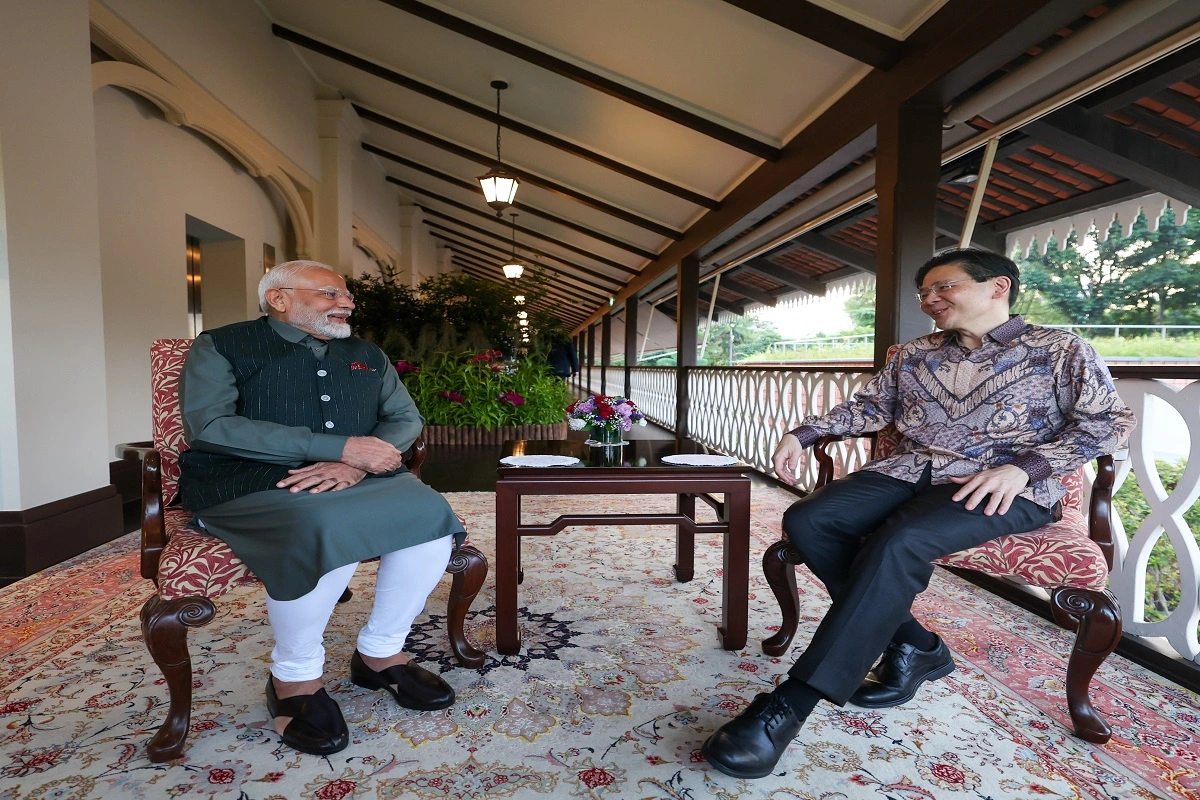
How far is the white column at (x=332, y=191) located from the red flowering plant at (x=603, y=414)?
620 cm

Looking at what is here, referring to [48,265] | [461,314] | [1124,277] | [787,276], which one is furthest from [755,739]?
[1124,277]

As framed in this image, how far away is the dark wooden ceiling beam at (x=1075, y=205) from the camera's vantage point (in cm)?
549

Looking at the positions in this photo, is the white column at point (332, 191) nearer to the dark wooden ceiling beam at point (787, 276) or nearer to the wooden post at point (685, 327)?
the wooden post at point (685, 327)

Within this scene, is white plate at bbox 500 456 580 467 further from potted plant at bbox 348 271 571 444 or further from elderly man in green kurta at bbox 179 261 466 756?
potted plant at bbox 348 271 571 444

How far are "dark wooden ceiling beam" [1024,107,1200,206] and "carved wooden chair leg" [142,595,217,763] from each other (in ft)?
16.7

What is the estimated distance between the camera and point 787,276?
11297mm

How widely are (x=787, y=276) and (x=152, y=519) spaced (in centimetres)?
1078

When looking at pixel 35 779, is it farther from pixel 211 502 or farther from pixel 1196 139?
pixel 1196 139

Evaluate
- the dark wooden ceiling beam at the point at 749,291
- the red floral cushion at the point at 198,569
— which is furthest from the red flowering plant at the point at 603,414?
the dark wooden ceiling beam at the point at 749,291

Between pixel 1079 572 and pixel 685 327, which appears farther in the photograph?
pixel 685 327

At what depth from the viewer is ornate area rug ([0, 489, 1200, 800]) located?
4.70ft

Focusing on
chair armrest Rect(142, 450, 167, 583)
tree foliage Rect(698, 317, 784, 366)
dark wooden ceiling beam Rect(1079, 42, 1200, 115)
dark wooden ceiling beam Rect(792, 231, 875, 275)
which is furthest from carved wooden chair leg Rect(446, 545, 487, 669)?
tree foliage Rect(698, 317, 784, 366)

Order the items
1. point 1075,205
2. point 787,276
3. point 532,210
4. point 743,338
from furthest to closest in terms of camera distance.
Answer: point 743,338 < point 787,276 < point 532,210 < point 1075,205

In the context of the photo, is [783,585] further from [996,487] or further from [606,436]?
[606,436]
